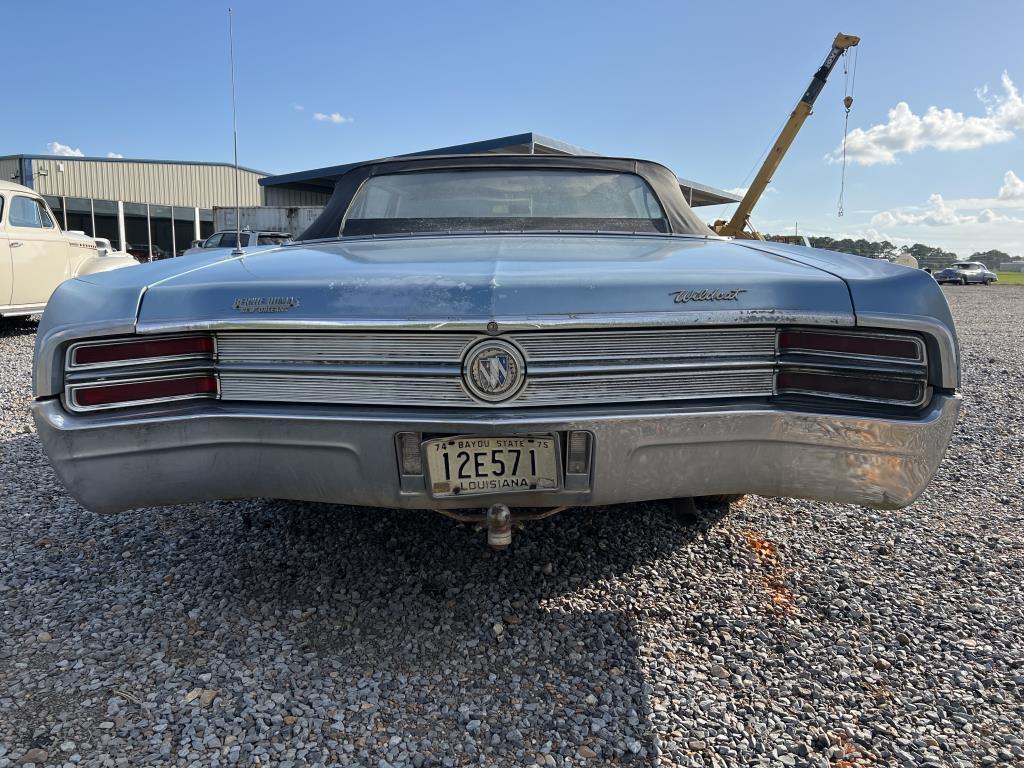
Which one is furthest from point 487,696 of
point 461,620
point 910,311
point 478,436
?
point 910,311

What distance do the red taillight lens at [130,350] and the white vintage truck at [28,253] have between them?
22.0 ft

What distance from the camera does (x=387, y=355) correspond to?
1.69 m

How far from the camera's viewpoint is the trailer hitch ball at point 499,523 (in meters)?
1.74

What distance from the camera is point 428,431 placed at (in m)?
1.66

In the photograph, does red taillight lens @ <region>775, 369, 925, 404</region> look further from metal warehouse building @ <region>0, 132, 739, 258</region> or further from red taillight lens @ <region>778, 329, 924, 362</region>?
metal warehouse building @ <region>0, 132, 739, 258</region>

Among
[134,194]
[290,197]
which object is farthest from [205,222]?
[290,197]

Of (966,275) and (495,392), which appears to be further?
(966,275)

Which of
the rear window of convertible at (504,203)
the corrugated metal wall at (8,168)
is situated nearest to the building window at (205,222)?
the corrugated metal wall at (8,168)

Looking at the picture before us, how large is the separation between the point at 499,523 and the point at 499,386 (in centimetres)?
36

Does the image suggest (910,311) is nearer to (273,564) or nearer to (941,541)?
(941,541)

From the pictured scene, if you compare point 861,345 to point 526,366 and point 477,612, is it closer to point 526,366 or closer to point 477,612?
point 526,366

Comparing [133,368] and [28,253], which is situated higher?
[28,253]

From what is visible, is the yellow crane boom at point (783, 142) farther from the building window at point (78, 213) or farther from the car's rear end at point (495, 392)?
the building window at point (78, 213)

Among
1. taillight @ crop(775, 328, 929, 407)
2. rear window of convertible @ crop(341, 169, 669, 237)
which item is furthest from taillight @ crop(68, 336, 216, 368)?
taillight @ crop(775, 328, 929, 407)
